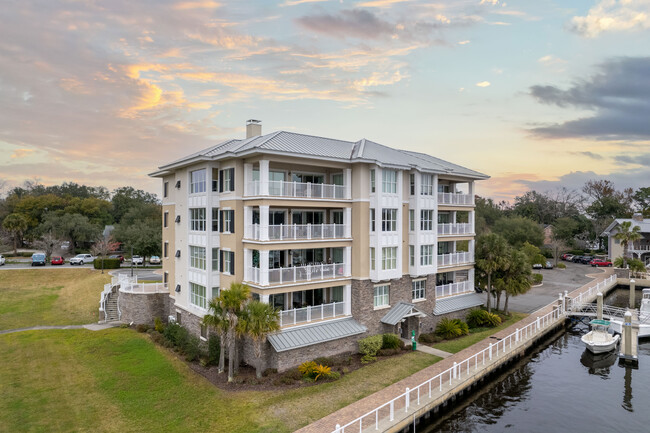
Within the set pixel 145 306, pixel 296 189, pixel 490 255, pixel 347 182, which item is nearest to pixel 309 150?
pixel 296 189

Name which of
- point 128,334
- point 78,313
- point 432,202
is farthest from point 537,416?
point 78,313

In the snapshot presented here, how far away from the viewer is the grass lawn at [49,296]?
1275 inches

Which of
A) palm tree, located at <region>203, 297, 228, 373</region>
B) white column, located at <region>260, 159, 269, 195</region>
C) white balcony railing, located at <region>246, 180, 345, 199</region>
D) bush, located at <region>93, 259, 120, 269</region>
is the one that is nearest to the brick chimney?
white balcony railing, located at <region>246, 180, 345, 199</region>

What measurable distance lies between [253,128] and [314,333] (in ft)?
50.9

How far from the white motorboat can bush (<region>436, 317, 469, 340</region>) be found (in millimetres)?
8563

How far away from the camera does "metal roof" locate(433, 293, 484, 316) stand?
29.9 meters

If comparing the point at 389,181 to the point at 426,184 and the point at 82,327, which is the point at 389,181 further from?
the point at 82,327

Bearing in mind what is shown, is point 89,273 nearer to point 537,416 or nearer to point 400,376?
point 400,376

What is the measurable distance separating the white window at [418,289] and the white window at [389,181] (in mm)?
7223

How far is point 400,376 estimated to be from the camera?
2105cm

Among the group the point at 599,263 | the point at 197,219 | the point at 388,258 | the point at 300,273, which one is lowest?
the point at 599,263

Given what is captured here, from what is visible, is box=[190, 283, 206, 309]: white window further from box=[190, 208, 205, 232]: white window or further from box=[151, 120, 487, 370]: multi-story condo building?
box=[190, 208, 205, 232]: white window

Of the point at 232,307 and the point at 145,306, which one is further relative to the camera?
the point at 145,306

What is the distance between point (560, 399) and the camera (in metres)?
20.9
